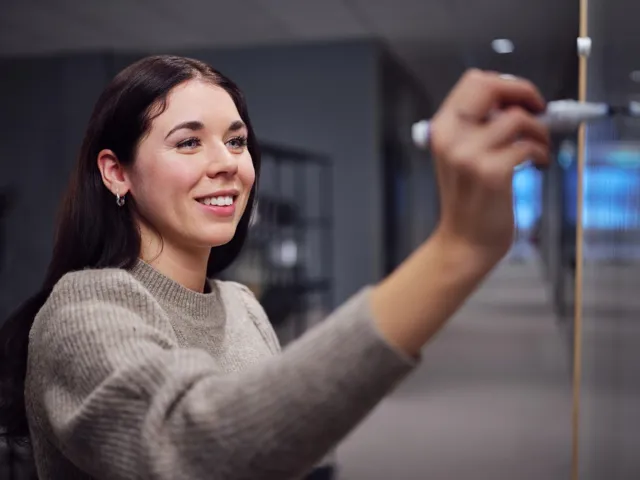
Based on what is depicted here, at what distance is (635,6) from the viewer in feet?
2.57

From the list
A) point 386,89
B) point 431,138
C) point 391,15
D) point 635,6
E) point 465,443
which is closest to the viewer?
point 431,138

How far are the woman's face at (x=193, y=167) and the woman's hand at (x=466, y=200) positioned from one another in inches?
13.1

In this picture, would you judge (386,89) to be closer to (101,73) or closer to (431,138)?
(101,73)

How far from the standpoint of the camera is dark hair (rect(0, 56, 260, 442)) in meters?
0.79

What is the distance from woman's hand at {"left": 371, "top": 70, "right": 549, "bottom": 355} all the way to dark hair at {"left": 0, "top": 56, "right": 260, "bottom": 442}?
0.39m

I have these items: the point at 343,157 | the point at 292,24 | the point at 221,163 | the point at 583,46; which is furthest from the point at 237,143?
the point at 343,157

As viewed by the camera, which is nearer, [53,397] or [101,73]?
[53,397]

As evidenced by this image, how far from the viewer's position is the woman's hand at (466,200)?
0.42 metres

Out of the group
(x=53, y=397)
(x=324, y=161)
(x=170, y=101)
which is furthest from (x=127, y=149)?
(x=324, y=161)

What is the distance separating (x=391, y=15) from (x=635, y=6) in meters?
5.13

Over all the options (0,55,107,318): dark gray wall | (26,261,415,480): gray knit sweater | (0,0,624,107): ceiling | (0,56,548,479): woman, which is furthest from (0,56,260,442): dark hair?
(0,55,107,318): dark gray wall

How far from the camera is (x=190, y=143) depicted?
2.56 ft

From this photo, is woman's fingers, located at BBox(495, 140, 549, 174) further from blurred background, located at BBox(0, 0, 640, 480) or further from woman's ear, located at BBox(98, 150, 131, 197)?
blurred background, located at BBox(0, 0, 640, 480)

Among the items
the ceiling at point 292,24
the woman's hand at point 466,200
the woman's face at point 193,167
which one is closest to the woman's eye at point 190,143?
the woman's face at point 193,167
